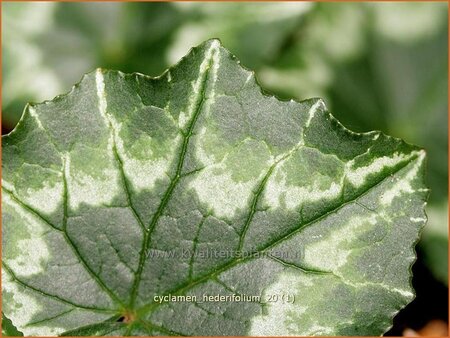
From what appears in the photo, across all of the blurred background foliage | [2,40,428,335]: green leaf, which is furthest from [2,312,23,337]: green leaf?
the blurred background foliage

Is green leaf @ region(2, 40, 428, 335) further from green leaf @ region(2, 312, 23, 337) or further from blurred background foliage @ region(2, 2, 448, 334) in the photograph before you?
blurred background foliage @ region(2, 2, 448, 334)

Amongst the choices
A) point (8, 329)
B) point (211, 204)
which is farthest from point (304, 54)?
point (8, 329)

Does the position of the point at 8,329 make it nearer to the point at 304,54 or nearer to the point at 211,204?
the point at 211,204

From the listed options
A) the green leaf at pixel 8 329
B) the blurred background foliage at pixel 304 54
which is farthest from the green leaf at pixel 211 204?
the blurred background foliage at pixel 304 54

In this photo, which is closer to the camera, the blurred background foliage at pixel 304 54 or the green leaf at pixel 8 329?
the green leaf at pixel 8 329

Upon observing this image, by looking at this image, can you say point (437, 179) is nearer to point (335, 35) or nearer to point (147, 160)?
point (335, 35)

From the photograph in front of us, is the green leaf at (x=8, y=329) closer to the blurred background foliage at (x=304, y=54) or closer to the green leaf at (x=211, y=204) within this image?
the green leaf at (x=211, y=204)

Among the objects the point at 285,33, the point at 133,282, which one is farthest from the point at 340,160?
the point at 285,33
